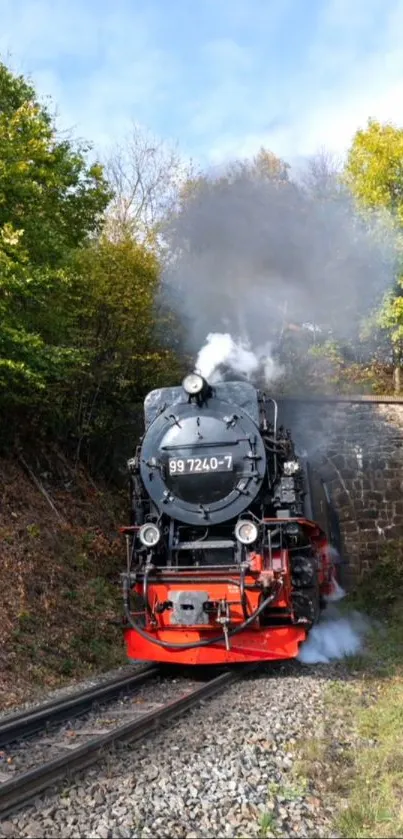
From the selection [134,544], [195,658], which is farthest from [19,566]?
[195,658]

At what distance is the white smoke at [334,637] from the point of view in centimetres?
821

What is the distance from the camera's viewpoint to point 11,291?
9617 millimetres

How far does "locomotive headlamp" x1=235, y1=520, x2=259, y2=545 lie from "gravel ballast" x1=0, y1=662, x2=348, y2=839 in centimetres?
188

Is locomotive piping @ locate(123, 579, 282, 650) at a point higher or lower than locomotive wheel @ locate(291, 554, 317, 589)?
lower

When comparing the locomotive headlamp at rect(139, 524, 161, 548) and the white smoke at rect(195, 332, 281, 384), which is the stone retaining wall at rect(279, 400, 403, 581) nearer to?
the white smoke at rect(195, 332, 281, 384)

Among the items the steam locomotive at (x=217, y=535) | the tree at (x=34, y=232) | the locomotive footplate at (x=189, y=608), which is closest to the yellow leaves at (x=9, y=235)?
the tree at (x=34, y=232)

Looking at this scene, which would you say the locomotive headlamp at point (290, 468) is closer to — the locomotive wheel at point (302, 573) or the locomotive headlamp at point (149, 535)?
the locomotive wheel at point (302, 573)

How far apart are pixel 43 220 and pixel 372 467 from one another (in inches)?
344

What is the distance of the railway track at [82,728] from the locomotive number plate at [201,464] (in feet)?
7.14

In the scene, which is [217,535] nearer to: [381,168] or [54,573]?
[54,573]

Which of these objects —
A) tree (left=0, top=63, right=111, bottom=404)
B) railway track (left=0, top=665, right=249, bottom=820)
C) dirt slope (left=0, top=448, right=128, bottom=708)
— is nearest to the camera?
railway track (left=0, top=665, right=249, bottom=820)

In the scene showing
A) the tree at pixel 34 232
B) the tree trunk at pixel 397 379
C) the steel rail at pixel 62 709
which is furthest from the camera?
the tree trunk at pixel 397 379

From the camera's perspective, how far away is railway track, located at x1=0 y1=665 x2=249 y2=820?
4203 millimetres

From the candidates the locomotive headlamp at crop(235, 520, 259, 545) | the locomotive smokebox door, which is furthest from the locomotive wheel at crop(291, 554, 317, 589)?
the locomotive smokebox door
